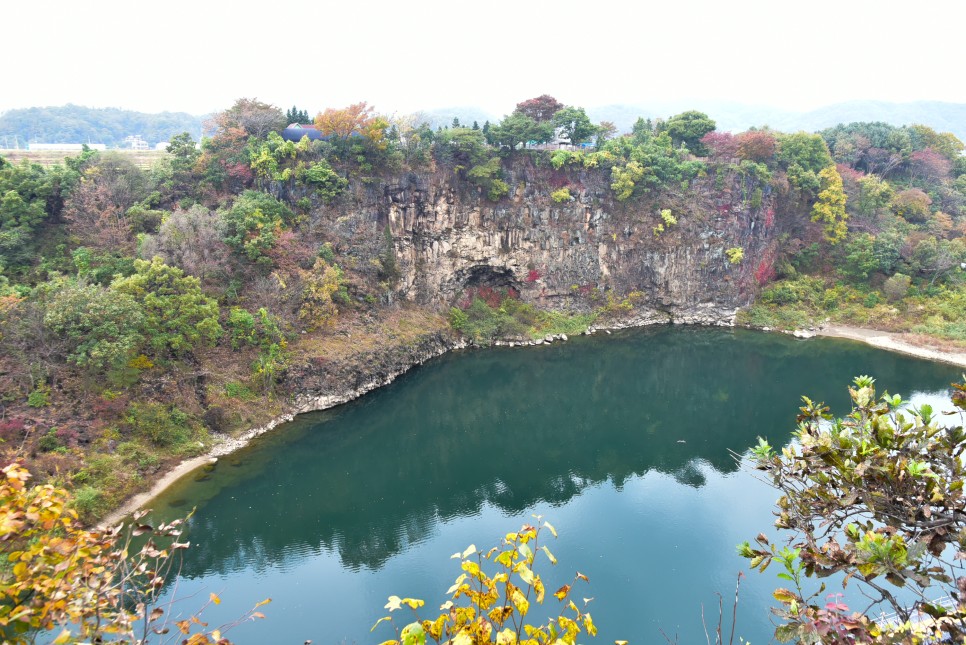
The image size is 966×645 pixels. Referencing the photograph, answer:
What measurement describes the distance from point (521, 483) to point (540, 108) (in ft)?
72.2

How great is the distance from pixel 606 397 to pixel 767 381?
25.8 ft

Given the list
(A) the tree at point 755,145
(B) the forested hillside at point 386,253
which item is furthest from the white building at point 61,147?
(A) the tree at point 755,145

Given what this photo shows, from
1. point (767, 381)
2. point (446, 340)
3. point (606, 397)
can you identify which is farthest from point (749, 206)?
point (446, 340)

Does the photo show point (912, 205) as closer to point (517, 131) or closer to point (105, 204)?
point (517, 131)

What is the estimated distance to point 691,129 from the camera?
32.2 metres

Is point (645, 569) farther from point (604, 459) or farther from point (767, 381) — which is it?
point (767, 381)

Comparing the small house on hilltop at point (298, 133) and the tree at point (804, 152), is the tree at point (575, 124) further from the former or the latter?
the small house on hilltop at point (298, 133)

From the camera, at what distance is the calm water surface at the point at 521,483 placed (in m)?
12.6

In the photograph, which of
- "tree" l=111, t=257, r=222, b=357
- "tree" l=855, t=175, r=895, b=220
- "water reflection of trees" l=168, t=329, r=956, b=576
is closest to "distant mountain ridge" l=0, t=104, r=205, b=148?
"tree" l=111, t=257, r=222, b=357

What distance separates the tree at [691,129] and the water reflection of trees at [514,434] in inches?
462

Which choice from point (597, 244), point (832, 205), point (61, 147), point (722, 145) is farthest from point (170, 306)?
point (61, 147)

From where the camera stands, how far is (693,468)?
59.4ft

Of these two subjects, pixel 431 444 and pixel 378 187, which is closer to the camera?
pixel 431 444

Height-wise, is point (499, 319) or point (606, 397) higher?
point (499, 319)
